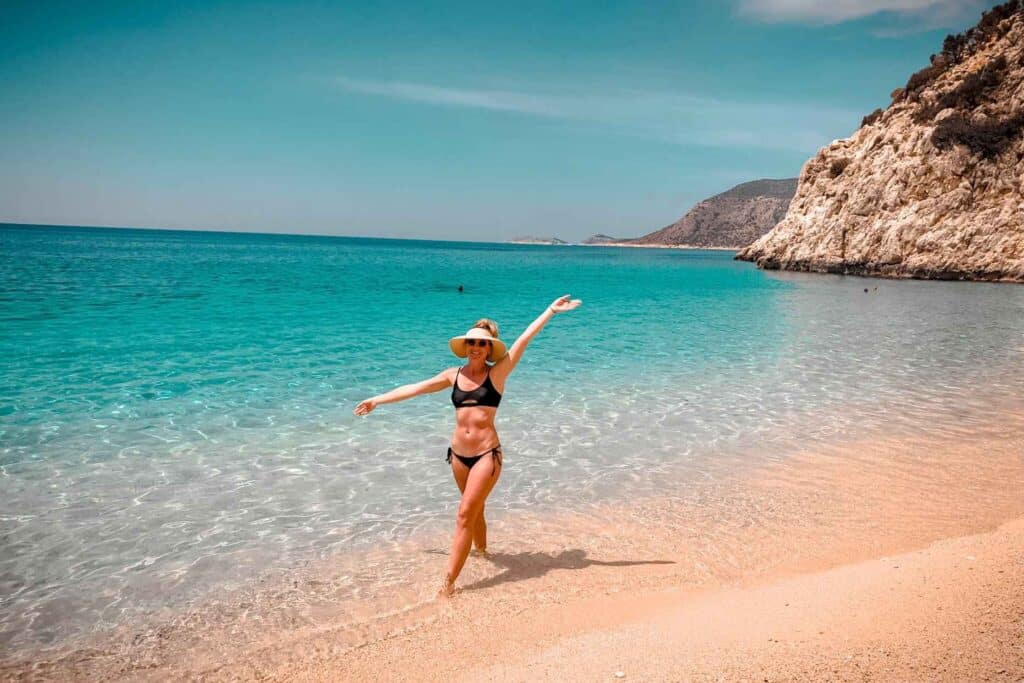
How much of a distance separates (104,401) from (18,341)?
734 centimetres

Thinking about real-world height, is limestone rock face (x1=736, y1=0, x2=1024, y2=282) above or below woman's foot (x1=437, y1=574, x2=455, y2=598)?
above

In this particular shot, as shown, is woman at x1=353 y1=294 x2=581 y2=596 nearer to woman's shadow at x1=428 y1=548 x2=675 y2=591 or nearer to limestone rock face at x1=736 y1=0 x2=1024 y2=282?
woman's shadow at x1=428 y1=548 x2=675 y2=591

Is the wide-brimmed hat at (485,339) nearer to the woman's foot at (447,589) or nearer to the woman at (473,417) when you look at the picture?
the woman at (473,417)

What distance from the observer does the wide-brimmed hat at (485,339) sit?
4.70 metres

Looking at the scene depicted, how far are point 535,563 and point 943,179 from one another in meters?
56.6

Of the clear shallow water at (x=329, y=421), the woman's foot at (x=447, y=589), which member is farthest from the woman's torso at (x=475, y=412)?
the clear shallow water at (x=329, y=421)

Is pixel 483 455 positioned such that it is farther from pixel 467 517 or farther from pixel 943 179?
pixel 943 179

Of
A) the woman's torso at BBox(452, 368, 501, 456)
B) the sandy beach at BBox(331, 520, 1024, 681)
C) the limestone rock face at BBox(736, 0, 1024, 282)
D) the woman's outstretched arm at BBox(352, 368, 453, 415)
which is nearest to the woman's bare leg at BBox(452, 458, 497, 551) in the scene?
the woman's torso at BBox(452, 368, 501, 456)

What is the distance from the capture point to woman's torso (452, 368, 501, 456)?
4.96 metres

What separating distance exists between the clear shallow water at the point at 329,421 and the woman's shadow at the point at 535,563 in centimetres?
99

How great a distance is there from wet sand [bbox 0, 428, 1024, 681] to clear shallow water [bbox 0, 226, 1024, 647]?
51cm

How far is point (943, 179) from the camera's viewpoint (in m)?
49.7

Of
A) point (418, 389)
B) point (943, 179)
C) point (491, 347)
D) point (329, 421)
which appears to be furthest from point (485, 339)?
point (943, 179)

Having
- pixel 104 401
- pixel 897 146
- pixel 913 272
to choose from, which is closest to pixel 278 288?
pixel 104 401
